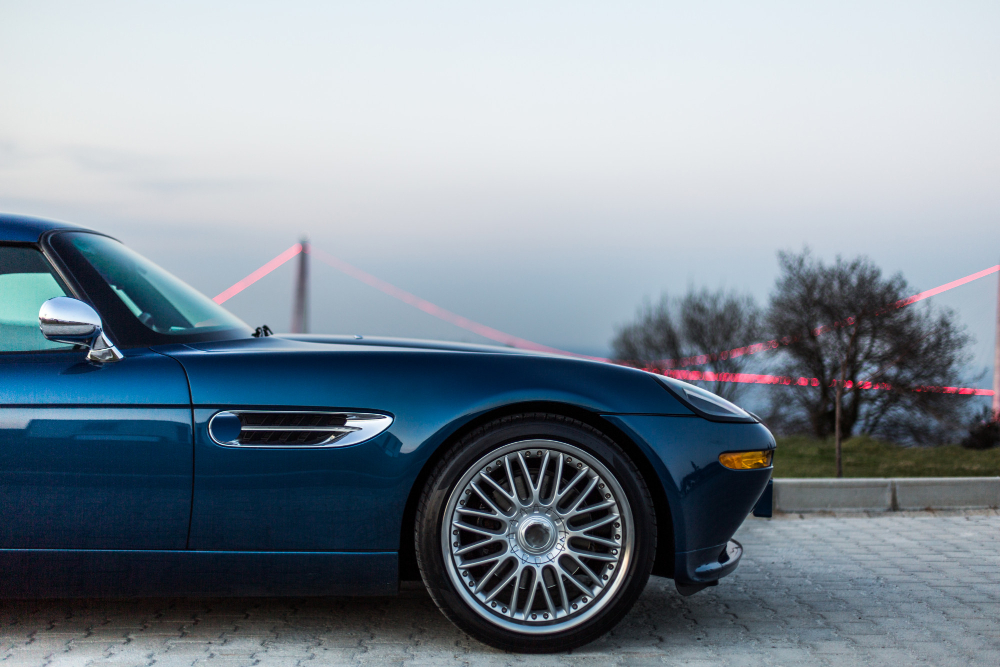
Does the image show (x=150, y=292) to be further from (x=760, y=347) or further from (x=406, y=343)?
(x=760, y=347)

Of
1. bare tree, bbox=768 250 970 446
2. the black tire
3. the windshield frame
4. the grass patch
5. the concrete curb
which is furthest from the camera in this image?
bare tree, bbox=768 250 970 446

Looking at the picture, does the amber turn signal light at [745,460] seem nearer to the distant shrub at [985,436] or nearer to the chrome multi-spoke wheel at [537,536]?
the chrome multi-spoke wheel at [537,536]

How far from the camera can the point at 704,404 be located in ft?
9.21

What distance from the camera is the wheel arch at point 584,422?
103 inches

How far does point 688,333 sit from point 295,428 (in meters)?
25.6

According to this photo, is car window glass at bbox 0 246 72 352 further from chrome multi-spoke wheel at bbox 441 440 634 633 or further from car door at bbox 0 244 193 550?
chrome multi-spoke wheel at bbox 441 440 634 633

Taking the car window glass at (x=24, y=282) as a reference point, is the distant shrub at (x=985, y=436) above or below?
below

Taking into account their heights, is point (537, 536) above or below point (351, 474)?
below

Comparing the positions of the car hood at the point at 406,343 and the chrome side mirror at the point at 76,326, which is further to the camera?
the car hood at the point at 406,343

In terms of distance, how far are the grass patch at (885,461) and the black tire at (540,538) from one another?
6796mm

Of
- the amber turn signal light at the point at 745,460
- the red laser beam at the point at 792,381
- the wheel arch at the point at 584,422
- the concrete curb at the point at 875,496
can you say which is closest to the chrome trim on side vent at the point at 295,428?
the wheel arch at the point at 584,422

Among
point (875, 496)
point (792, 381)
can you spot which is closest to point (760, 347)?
point (792, 381)

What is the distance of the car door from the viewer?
97.3 inches

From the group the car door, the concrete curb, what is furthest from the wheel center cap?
the concrete curb
